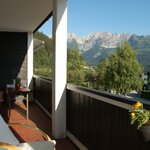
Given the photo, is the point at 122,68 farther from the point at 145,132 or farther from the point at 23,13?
the point at 145,132

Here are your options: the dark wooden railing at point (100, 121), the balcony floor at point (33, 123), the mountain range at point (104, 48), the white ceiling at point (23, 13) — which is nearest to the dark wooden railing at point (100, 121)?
the dark wooden railing at point (100, 121)

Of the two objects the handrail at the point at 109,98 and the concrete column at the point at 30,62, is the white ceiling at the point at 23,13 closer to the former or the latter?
the concrete column at the point at 30,62

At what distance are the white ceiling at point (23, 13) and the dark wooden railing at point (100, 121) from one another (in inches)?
72.7

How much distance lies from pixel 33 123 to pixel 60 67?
179 cm

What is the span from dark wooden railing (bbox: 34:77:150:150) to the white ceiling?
1.85 meters

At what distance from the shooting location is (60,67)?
14.3 feet

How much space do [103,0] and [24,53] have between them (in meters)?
43.4

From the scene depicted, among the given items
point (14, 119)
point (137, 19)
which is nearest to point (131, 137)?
point (14, 119)

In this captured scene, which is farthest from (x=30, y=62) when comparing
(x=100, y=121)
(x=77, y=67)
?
(x=77, y=67)

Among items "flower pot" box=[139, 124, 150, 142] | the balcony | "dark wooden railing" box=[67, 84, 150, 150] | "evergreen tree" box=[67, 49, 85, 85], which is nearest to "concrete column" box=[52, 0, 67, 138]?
the balcony

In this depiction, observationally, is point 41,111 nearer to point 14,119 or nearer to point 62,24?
point 14,119

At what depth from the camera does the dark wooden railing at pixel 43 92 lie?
6277 mm

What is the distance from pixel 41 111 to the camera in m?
7.04

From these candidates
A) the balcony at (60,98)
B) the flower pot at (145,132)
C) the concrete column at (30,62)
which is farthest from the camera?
the concrete column at (30,62)
